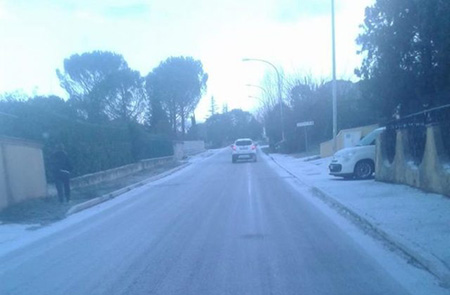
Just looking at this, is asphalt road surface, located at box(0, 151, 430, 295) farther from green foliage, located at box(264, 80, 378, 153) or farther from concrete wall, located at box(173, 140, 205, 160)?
concrete wall, located at box(173, 140, 205, 160)

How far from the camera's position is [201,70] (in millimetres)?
71750

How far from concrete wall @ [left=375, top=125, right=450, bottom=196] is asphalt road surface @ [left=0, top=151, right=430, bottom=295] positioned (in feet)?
9.42

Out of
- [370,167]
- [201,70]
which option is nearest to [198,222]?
[370,167]

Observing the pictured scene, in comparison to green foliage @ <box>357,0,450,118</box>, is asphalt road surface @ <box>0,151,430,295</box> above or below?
below

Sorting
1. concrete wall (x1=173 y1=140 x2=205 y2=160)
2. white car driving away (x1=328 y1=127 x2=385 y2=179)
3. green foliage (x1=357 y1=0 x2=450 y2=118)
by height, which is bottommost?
concrete wall (x1=173 y1=140 x2=205 y2=160)

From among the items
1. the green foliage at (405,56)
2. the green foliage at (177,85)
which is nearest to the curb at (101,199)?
the green foliage at (405,56)

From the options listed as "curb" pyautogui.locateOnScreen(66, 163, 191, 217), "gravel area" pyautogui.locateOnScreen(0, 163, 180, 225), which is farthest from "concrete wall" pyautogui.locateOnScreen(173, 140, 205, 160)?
"gravel area" pyautogui.locateOnScreen(0, 163, 180, 225)

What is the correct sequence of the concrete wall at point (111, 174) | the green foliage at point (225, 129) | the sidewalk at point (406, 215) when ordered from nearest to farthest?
the sidewalk at point (406, 215) → the concrete wall at point (111, 174) → the green foliage at point (225, 129)

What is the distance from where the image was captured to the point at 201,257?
902 cm

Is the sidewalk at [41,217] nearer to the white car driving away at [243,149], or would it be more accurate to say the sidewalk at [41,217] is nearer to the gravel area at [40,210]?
the gravel area at [40,210]

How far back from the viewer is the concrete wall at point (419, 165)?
1338 cm

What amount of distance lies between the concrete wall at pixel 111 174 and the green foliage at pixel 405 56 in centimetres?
1186

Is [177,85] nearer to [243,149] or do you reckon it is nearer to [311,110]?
[311,110]

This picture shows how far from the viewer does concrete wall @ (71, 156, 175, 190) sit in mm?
23109
